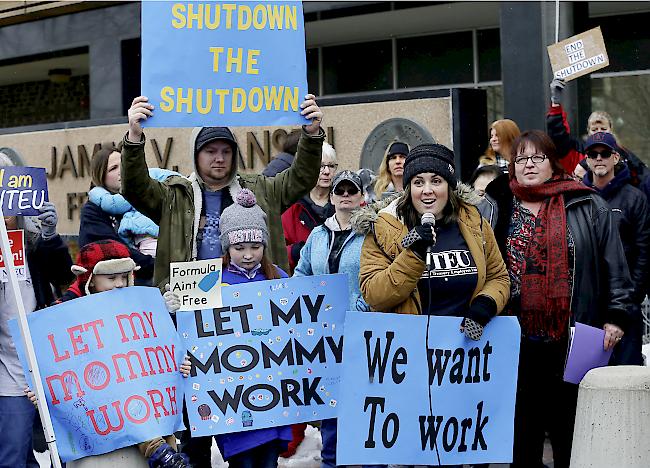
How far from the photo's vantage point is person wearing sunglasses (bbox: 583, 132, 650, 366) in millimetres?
7438

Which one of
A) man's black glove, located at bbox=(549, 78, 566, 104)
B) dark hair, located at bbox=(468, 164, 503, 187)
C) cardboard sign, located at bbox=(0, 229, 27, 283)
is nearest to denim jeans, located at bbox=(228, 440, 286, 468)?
cardboard sign, located at bbox=(0, 229, 27, 283)

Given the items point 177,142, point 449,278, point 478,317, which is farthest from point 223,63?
point 177,142

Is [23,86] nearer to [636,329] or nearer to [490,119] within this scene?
[490,119]

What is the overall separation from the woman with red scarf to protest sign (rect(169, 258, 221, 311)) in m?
1.61

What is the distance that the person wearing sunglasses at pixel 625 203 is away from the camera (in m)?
7.44

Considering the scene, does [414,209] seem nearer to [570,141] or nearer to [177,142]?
[570,141]

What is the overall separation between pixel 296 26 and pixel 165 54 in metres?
0.70

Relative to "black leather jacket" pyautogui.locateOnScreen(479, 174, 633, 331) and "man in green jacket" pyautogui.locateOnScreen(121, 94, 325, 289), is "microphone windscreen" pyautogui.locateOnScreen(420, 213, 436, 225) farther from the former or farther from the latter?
"black leather jacket" pyautogui.locateOnScreen(479, 174, 633, 331)

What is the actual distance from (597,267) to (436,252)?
103 centimetres


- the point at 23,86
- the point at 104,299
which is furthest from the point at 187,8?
the point at 23,86

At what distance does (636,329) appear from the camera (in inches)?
285

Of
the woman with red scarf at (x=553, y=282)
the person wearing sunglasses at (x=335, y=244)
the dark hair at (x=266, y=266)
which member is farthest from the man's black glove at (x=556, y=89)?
the dark hair at (x=266, y=266)

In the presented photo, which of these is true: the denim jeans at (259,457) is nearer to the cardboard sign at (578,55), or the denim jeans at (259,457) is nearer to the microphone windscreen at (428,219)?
the microphone windscreen at (428,219)

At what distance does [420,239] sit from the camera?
5.13 metres
